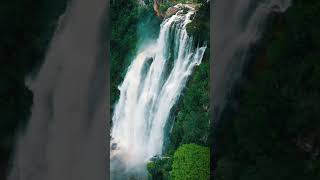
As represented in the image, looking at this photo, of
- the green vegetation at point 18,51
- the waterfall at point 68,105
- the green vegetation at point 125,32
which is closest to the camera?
the green vegetation at point 18,51

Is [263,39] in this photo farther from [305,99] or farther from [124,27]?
[124,27]

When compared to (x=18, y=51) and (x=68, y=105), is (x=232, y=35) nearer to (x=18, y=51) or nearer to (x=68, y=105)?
(x=68, y=105)

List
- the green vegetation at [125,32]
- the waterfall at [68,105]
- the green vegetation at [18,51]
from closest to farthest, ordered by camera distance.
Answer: the green vegetation at [18,51] → the waterfall at [68,105] → the green vegetation at [125,32]

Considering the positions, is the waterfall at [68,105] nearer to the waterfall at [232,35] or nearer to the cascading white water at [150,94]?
the cascading white water at [150,94]

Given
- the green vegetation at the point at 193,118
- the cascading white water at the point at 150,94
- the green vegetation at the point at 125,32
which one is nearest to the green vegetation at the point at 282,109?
the green vegetation at the point at 193,118

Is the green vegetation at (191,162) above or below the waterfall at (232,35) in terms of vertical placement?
below

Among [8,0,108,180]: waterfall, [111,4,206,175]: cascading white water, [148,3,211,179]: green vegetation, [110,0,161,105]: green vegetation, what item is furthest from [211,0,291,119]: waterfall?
[8,0,108,180]: waterfall
